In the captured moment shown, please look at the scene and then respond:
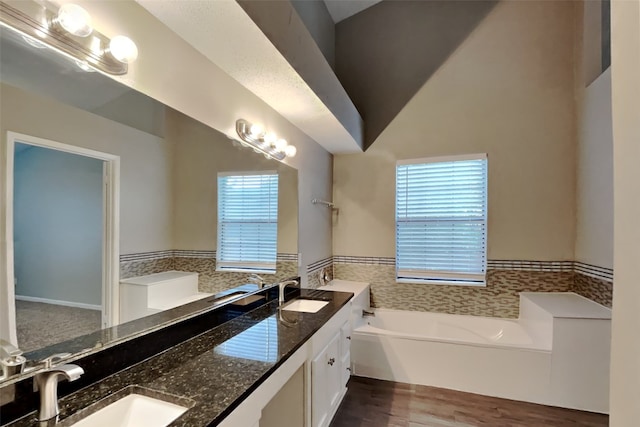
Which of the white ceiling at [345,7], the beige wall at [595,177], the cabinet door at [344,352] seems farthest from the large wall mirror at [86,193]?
the beige wall at [595,177]

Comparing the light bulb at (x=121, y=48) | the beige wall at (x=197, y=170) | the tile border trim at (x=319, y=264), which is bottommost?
the tile border trim at (x=319, y=264)

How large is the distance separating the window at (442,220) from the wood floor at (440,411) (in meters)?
1.19

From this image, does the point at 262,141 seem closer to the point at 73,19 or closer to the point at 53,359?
the point at 73,19

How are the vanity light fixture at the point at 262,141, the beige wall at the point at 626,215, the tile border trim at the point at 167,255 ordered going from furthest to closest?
the vanity light fixture at the point at 262,141
the tile border trim at the point at 167,255
the beige wall at the point at 626,215

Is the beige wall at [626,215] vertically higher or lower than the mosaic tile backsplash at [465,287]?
higher

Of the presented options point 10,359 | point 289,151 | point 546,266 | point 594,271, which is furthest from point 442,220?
point 10,359

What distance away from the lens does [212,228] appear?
2.06 m

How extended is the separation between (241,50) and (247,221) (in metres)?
1.16

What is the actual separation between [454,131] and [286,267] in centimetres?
239

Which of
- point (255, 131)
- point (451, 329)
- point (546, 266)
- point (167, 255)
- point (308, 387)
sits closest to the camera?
point (167, 255)

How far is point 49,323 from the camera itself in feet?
3.73

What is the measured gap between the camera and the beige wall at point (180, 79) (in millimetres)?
1262

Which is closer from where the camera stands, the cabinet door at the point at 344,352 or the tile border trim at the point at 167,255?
the tile border trim at the point at 167,255

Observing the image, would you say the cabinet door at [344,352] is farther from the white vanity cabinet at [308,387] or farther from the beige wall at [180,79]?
the beige wall at [180,79]
